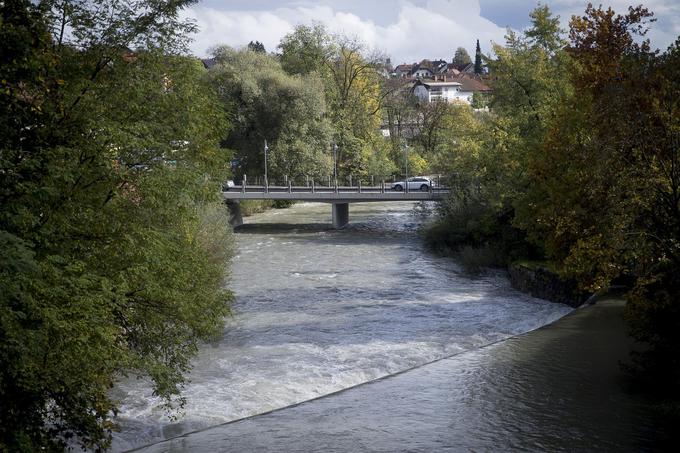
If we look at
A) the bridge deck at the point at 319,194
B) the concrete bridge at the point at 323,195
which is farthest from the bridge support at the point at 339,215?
the bridge deck at the point at 319,194

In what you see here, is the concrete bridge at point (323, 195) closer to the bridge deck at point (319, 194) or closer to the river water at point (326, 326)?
the bridge deck at point (319, 194)

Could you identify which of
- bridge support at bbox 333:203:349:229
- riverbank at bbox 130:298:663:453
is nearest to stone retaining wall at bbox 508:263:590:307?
riverbank at bbox 130:298:663:453

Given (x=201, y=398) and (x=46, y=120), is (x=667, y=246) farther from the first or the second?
(x=46, y=120)

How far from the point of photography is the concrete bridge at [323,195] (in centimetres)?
4606

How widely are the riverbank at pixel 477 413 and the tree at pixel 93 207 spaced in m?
2.26

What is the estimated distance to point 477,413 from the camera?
1384cm

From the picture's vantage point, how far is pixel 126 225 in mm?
11883

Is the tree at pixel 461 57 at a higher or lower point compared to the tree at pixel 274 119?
higher

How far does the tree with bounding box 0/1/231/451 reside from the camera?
952cm

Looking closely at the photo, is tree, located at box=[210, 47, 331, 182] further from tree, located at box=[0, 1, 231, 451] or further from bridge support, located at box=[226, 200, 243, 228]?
tree, located at box=[0, 1, 231, 451]

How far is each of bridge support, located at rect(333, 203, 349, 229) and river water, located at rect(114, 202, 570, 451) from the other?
29.0 feet

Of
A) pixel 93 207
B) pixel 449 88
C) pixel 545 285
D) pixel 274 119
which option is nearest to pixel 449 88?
pixel 449 88

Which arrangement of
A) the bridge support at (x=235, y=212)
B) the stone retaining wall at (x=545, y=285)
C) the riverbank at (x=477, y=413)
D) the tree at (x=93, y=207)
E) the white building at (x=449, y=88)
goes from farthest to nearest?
the white building at (x=449, y=88), the bridge support at (x=235, y=212), the stone retaining wall at (x=545, y=285), the riverbank at (x=477, y=413), the tree at (x=93, y=207)

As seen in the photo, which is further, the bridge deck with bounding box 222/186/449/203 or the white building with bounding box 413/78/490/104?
the white building with bounding box 413/78/490/104
